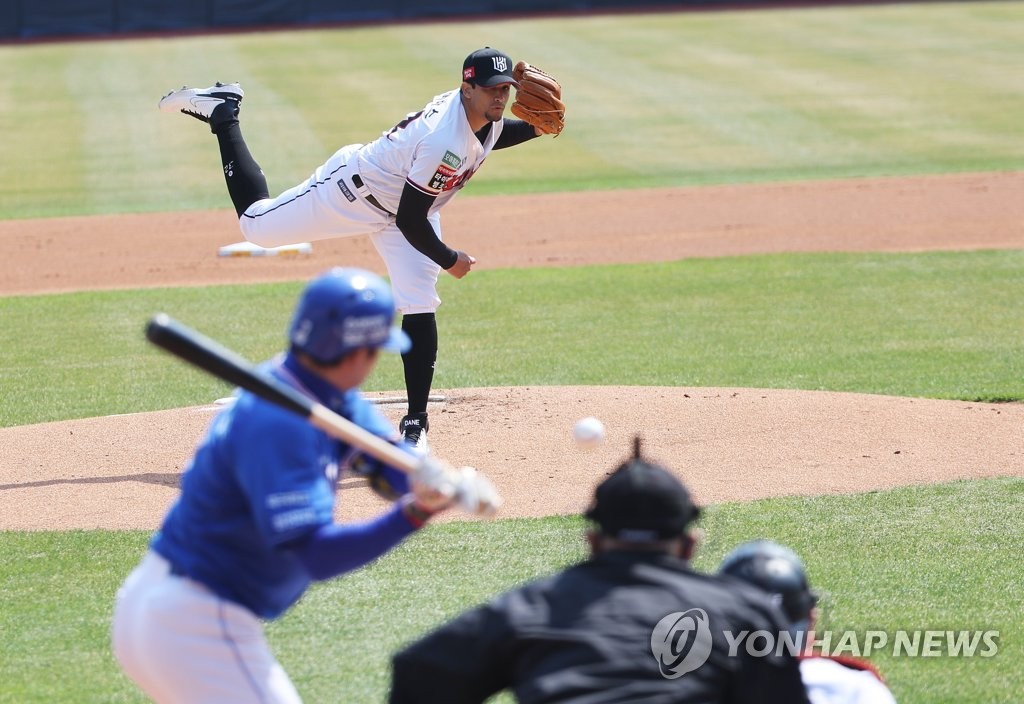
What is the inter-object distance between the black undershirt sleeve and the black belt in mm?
355

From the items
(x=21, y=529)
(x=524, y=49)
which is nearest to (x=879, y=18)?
(x=524, y=49)

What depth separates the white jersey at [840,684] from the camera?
11.3 ft

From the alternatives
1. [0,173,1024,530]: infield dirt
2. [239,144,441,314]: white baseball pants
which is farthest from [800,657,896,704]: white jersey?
[239,144,441,314]: white baseball pants

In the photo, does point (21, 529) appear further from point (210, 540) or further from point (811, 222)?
point (811, 222)

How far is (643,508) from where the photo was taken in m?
2.90

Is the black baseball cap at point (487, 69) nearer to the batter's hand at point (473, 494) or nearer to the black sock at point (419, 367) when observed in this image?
the black sock at point (419, 367)

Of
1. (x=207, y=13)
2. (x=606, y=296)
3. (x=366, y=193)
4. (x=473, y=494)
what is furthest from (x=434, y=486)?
(x=207, y=13)

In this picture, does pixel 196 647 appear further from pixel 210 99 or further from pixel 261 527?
pixel 210 99

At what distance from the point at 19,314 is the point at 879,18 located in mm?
24729

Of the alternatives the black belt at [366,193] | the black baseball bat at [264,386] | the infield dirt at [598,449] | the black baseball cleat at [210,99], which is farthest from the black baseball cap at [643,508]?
the black baseball cleat at [210,99]

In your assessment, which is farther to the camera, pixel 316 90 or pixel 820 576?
pixel 316 90

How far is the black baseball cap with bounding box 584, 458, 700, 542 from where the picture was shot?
2904mm

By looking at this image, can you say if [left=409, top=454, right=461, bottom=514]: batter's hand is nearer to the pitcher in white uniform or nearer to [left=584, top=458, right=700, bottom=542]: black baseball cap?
[left=584, top=458, right=700, bottom=542]: black baseball cap

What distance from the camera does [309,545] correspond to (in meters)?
3.10
